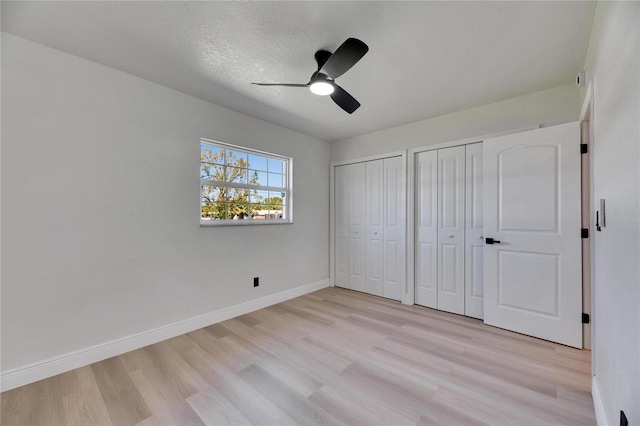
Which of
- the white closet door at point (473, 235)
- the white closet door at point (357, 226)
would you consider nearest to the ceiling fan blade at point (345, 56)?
the white closet door at point (473, 235)

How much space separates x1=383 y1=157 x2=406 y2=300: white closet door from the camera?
354 centimetres

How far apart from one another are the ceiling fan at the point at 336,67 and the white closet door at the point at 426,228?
1.64 metres

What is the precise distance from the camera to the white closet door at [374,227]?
3801mm

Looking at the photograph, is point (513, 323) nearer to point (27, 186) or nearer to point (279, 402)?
point (279, 402)

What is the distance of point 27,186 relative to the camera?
1.83 m

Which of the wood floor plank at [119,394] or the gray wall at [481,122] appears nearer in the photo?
the wood floor plank at [119,394]

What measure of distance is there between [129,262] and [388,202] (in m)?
3.11

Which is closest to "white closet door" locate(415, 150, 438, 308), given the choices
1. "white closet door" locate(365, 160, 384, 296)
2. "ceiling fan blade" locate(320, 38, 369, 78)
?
"white closet door" locate(365, 160, 384, 296)

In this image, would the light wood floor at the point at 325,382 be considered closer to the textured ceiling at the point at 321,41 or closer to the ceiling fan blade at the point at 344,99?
the ceiling fan blade at the point at 344,99

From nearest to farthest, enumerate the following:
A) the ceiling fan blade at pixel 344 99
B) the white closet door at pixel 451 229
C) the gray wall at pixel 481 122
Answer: the ceiling fan blade at pixel 344 99 → the gray wall at pixel 481 122 → the white closet door at pixel 451 229

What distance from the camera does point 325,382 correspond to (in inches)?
71.5

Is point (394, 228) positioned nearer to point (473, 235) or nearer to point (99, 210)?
point (473, 235)

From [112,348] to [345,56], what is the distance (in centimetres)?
290

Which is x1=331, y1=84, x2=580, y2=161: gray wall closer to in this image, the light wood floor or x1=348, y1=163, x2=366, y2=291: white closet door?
x1=348, y1=163, x2=366, y2=291: white closet door
